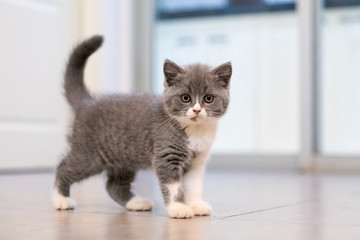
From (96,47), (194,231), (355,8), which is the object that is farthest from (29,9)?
(194,231)

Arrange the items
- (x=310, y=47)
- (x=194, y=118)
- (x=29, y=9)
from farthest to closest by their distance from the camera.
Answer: (x=310, y=47) → (x=29, y=9) → (x=194, y=118)

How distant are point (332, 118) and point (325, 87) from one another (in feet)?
0.84

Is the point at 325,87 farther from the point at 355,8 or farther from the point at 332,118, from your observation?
the point at 355,8

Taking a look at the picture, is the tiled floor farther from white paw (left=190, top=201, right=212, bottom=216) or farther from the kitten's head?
the kitten's head

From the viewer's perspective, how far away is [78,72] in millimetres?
2447

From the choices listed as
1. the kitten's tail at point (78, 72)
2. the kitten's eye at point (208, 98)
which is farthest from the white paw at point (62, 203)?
the kitten's eye at point (208, 98)

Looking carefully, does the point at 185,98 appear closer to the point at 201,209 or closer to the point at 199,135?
the point at 199,135

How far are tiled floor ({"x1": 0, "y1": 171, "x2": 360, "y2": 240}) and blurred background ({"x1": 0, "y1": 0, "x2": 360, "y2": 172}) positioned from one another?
1207 millimetres

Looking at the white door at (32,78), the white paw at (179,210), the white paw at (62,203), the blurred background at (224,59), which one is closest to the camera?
the white paw at (179,210)

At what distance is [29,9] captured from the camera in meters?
4.10

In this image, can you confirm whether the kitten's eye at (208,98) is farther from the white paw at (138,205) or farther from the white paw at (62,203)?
the white paw at (62,203)

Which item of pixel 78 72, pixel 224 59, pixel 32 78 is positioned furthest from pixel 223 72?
pixel 224 59

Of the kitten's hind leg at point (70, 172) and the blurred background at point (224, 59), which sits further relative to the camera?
the blurred background at point (224, 59)

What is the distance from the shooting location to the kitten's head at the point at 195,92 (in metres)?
1.95
